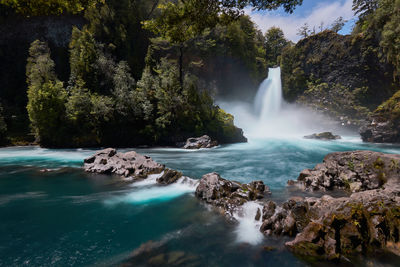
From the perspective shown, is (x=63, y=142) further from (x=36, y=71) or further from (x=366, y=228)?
(x=366, y=228)

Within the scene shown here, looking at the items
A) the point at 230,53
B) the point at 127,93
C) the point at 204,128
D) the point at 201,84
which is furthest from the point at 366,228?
the point at 230,53

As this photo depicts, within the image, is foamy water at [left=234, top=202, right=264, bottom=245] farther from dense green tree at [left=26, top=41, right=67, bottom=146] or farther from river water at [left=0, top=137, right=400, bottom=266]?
dense green tree at [left=26, top=41, right=67, bottom=146]

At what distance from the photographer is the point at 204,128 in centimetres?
2223

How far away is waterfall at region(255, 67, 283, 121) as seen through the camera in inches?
1470

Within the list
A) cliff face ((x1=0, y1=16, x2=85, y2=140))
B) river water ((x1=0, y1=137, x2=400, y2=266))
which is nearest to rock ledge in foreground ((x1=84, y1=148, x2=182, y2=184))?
river water ((x1=0, y1=137, x2=400, y2=266))

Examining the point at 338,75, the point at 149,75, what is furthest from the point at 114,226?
the point at 338,75

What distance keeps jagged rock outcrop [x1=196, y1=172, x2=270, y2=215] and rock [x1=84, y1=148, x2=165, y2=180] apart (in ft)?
7.56

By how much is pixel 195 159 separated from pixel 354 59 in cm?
3018

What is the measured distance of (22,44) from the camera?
28766 mm

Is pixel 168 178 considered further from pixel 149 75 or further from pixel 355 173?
pixel 149 75

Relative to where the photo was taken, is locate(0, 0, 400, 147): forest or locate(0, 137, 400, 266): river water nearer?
locate(0, 137, 400, 266): river water

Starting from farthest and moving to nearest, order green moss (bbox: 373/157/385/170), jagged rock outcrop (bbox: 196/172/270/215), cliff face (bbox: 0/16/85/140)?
cliff face (bbox: 0/16/85/140), green moss (bbox: 373/157/385/170), jagged rock outcrop (bbox: 196/172/270/215)

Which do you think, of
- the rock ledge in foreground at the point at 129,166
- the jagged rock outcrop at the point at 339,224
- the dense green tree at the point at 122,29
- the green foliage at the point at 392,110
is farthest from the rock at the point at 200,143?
the green foliage at the point at 392,110

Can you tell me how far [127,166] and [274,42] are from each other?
2246 inches
